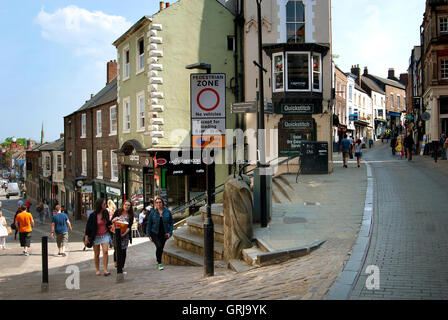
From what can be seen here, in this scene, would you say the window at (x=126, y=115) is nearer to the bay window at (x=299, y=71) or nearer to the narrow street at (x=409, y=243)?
the bay window at (x=299, y=71)

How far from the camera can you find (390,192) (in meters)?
13.8

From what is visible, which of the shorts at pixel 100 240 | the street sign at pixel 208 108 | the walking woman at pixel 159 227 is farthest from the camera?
the walking woman at pixel 159 227

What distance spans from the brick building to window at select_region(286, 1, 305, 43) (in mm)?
11258

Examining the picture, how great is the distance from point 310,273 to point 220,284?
137 centimetres

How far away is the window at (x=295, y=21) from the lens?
22.3m

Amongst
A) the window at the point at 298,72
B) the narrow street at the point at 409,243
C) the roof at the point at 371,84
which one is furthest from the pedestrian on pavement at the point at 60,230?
→ the roof at the point at 371,84

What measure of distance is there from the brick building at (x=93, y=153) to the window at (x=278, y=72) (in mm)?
9978

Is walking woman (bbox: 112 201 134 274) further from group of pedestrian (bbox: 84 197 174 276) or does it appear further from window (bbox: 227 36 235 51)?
window (bbox: 227 36 235 51)

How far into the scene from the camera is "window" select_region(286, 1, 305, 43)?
73.2 feet

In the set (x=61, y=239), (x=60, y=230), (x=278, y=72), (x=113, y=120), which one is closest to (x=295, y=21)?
(x=278, y=72)

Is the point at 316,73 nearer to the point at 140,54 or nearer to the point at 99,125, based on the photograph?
the point at 140,54

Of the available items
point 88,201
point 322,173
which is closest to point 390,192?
point 322,173
